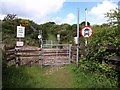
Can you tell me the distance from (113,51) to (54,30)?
55.3 meters

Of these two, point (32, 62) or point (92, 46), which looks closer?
point (92, 46)

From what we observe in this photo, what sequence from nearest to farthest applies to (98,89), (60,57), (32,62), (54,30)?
1. (98,89)
2. (32,62)
3. (60,57)
4. (54,30)

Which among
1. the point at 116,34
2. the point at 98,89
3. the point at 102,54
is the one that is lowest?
the point at 98,89

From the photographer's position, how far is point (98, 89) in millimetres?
7930

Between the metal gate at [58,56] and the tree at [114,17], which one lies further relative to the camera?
the metal gate at [58,56]

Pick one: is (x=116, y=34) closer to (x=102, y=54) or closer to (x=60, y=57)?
(x=102, y=54)

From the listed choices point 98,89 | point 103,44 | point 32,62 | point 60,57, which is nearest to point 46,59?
point 60,57

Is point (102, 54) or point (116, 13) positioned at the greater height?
point (116, 13)

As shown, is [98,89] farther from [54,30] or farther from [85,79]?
[54,30]

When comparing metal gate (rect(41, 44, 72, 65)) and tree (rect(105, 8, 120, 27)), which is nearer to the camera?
tree (rect(105, 8, 120, 27))

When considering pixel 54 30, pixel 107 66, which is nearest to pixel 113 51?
pixel 107 66

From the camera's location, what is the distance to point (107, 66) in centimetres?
957

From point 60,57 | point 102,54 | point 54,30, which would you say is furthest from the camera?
point 54,30

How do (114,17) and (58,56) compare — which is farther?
(58,56)
